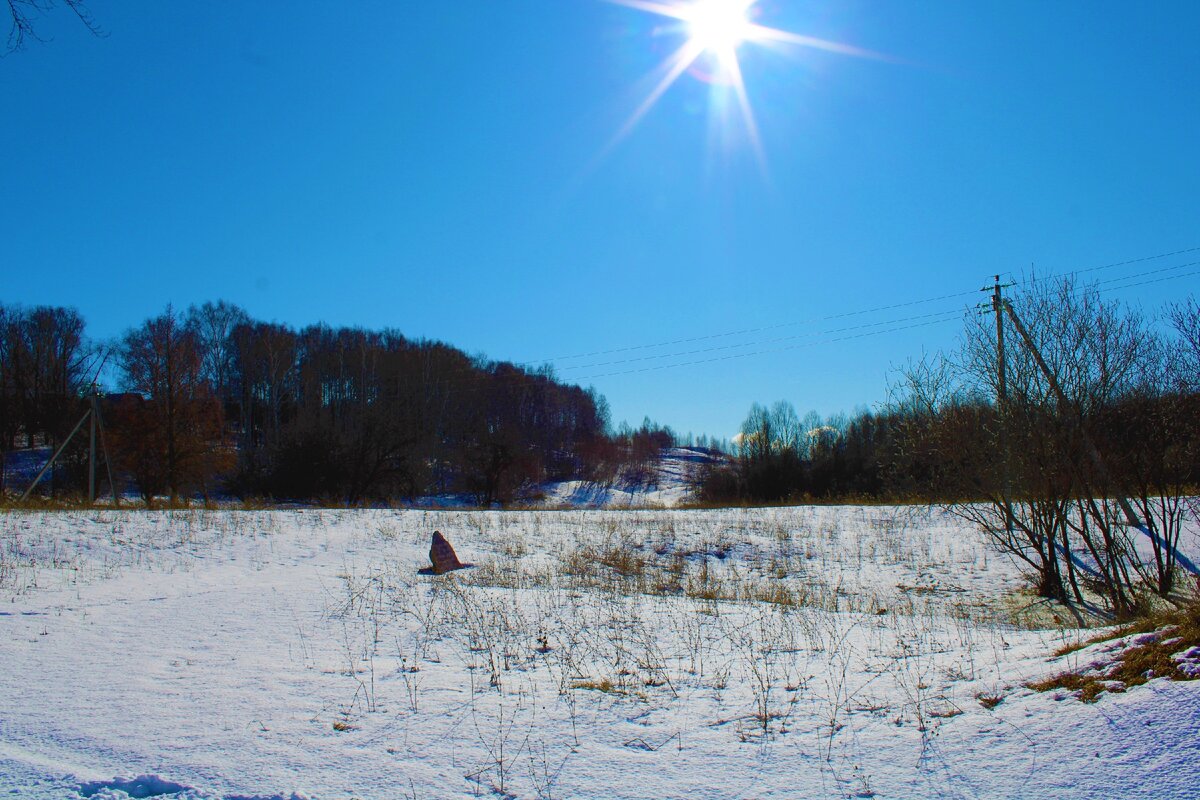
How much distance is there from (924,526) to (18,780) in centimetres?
2112

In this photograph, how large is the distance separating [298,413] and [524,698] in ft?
154

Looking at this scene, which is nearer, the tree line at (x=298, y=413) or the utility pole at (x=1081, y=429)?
the utility pole at (x=1081, y=429)

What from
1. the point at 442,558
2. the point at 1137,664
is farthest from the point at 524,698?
the point at 442,558

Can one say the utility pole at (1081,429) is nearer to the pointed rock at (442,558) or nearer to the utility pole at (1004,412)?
the utility pole at (1004,412)

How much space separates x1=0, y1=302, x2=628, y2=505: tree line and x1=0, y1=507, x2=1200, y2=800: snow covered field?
2632 centimetres

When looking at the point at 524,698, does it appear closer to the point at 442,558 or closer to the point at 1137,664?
the point at 1137,664

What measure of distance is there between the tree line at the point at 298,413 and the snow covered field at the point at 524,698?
26.3 meters

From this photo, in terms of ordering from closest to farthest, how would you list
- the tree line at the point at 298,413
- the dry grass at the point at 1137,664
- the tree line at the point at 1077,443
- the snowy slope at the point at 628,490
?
the dry grass at the point at 1137,664, the tree line at the point at 1077,443, the tree line at the point at 298,413, the snowy slope at the point at 628,490

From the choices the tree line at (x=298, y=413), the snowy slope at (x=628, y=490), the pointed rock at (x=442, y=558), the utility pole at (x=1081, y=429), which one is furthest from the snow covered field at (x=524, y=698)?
the snowy slope at (x=628, y=490)

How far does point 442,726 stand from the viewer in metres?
4.13

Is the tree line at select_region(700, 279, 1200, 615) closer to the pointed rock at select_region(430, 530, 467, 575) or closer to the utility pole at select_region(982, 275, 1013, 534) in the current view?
the utility pole at select_region(982, 275, 1013, 534)

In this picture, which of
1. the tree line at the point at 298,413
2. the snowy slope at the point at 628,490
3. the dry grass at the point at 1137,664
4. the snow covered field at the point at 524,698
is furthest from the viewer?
the snowy slope at the point at 628,490

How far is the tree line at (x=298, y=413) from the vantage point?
114 feet

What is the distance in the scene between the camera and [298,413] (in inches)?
1859
